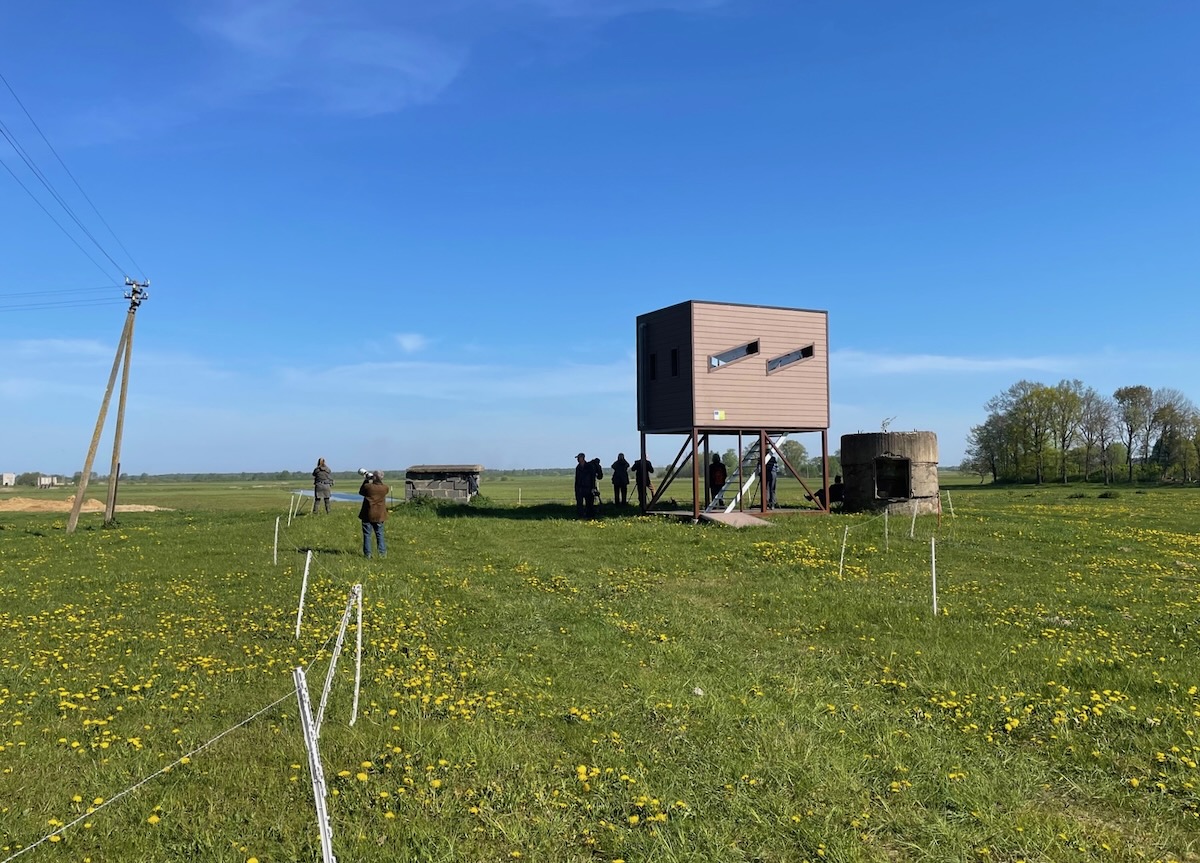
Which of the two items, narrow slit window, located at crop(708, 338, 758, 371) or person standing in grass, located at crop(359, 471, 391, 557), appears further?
narrow slit window, located at crop(708, 338, 758, 371)

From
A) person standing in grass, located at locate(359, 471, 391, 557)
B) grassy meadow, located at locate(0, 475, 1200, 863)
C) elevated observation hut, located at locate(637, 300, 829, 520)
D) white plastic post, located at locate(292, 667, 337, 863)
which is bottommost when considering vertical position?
grassy meadow, located at locate(0, 475, 1200, 863)

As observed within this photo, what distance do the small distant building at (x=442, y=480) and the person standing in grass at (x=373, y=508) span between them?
2635cm

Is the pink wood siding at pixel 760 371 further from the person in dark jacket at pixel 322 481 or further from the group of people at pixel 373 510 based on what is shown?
the person in dark jacket at pixel 322 481

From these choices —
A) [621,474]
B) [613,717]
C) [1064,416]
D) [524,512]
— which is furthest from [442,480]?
[1064,416]

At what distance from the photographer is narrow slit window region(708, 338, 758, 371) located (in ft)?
97.8

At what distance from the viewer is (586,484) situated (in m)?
30.8

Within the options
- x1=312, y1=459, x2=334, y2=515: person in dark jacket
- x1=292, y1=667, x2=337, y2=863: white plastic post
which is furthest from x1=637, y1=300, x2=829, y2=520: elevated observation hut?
x1=292, y1=667, x2=337, y2=863: white plastic post

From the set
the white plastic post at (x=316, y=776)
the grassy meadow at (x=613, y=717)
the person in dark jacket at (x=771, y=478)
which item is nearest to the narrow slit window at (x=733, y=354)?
the person in dark jacket at (x=771, y=478)

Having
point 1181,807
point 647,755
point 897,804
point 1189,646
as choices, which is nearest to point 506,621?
point 647,755

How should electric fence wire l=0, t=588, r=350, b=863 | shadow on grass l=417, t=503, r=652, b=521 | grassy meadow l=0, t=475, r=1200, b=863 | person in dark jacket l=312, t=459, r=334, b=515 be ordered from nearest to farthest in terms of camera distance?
electric fence wire l=0, t=588, r=350, b=863, grassy meadow l=0, t=475, r=1200, b=863, shadow on grass l=417, t=503, r=652, b=521, person in dark jacket l=312, t=459, r=334, b=515

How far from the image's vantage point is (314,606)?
1400 centimetres

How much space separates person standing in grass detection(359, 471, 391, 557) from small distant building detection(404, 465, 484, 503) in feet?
86.5

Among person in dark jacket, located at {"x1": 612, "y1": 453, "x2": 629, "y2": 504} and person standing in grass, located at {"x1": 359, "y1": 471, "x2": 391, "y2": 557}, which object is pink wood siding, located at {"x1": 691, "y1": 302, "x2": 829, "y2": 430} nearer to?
person in dark jacket, located at {"x1": 612, "y1": 453, "x2": 629, "y2": 504}

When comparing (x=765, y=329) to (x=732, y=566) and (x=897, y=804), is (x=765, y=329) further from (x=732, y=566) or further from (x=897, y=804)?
(x=897, y=804)
